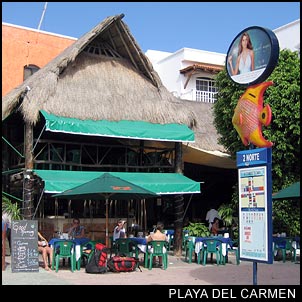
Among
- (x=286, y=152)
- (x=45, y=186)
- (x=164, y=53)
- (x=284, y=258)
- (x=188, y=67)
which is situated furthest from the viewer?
(x=164, y=53)

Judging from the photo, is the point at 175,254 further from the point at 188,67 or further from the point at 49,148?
the point at 188,67

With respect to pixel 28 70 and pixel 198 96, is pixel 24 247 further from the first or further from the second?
pixel 198 96

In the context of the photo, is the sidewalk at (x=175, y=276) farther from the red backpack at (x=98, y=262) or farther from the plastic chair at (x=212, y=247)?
the plastic chair at (x=212, y=247)

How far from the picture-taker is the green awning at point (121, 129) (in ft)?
47.0

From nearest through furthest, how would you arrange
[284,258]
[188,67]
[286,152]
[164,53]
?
[284,258] → [286,152] → [188,67] → [164,53]

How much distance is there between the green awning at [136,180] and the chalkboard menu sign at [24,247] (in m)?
1.65

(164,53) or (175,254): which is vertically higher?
(164,53)

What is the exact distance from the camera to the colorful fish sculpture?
8461mm

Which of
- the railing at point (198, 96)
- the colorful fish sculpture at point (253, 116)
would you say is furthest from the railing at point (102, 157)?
the railing at point (198, 96)

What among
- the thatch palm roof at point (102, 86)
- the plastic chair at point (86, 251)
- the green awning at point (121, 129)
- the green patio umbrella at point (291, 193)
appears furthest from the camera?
the thatch palm roof at point (102, 86)

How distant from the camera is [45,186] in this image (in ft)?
44.4
